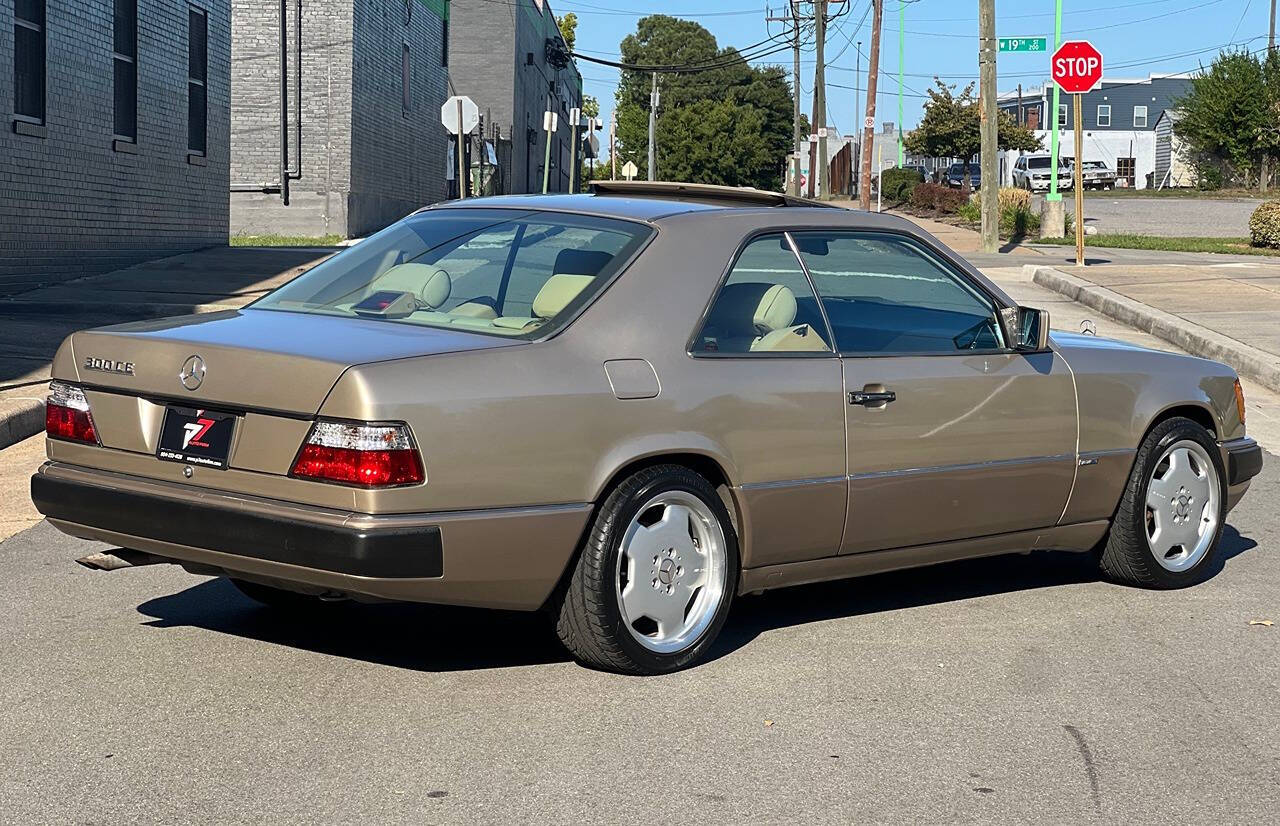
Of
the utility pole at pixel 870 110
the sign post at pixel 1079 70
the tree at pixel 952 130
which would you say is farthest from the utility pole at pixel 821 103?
the sign post at pixel 1079 70

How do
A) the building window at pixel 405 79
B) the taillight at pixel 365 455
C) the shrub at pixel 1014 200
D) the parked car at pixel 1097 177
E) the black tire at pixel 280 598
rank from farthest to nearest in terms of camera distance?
1. the parked car at pixel 1097 177
2. the building window at pixel 405 79
3. the shrub at pixel 1014 200
4. the black tire at pixel 280 598
5. the taillight at pixel 365 455

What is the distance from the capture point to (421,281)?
17.7 feet

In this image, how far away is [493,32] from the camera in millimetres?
57688

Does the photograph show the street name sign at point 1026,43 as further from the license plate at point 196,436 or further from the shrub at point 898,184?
the license plate at point 196,436

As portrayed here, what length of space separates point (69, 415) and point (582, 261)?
166 centimetres

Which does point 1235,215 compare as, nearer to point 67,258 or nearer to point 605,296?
point 67,258

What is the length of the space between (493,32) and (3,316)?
147ft

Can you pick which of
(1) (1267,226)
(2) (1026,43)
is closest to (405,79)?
(2) (1026,43)

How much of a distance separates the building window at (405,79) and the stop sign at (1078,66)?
19456 millimetres

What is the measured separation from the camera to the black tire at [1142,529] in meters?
6.48

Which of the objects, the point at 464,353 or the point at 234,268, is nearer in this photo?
the point at 464,353

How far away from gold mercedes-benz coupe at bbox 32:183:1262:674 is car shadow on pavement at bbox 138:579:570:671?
0.53ft

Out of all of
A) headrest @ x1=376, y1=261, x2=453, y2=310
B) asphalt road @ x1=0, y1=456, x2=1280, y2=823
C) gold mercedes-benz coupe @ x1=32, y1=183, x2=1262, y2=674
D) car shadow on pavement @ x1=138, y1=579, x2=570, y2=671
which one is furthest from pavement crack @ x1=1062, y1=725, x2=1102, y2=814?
headrest @ x1=376, y1=261, x2=453, y2=310

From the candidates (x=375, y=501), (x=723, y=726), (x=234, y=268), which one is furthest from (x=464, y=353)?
(x=234, y=268)
